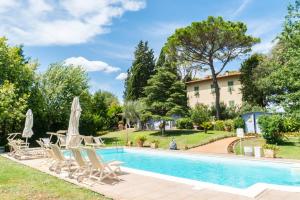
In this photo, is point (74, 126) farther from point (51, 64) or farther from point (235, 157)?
point (51, 64)

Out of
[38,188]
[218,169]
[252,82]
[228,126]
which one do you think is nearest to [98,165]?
[38,188]

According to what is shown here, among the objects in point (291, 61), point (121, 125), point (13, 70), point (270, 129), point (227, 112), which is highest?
point (13, 70)

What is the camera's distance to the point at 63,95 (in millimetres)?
26719

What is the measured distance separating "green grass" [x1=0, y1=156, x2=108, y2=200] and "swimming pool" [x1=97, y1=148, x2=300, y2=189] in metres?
5.83

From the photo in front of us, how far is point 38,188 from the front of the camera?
7254 millimetres

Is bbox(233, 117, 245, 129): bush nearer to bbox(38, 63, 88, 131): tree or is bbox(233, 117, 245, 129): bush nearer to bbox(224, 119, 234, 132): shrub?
bbox(224, 119, 234, 132): shrub

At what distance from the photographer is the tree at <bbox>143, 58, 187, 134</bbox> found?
29.0m

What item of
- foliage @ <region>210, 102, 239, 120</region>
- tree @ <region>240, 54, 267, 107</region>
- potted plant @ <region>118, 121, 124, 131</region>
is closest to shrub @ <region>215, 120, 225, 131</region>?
foliage @ <region>210, 102, 239, 120</region>

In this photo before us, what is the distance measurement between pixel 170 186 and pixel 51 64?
24.0m

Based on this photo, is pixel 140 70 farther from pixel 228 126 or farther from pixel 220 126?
pixel 228 126

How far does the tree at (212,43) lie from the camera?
32031mm

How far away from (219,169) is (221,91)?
92.2 ft

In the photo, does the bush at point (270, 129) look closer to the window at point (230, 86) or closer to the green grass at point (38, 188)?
the green grass at point (38, 188)

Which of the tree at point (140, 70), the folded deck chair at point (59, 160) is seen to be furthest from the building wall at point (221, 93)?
the folded deck chair at point (59, 160)
